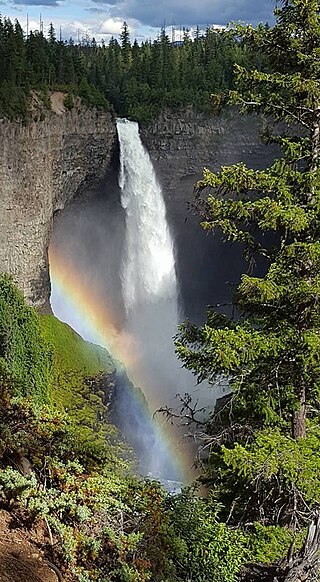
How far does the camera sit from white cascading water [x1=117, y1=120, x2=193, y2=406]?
124 feet

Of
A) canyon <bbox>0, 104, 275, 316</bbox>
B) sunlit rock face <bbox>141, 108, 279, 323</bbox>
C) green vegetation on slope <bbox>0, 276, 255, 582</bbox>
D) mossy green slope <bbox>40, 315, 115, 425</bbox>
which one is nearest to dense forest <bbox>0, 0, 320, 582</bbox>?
green vegetation on slope <bbox>0, 276, 255, 582</bbox>

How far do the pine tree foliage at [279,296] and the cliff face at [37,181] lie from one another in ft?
63.3

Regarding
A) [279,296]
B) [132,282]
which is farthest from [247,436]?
[132,282]

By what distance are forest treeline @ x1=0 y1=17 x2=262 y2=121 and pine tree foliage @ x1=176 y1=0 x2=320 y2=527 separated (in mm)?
19129

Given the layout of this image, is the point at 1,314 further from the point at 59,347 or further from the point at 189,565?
the point at 189,565

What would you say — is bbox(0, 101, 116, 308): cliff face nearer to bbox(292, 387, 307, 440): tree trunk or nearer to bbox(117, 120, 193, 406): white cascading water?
bbox(117, 120, 193, 406): white cascading water

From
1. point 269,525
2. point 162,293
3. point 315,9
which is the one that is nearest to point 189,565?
point 269,525

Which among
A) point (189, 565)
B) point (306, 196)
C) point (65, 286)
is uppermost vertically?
point (65, 286)

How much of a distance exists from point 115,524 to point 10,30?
29.0m

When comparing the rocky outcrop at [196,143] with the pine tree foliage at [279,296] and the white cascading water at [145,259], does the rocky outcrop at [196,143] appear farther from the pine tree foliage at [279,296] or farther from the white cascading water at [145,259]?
the pine tree foliage at [279,296]

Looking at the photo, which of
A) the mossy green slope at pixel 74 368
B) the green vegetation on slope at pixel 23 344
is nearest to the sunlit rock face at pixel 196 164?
the mossy green slope at pixel 74 368

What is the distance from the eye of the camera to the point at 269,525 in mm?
8297

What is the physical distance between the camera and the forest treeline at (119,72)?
1124 inches

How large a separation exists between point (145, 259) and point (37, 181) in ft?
39.2
